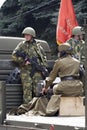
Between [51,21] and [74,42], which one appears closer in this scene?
[74,42]

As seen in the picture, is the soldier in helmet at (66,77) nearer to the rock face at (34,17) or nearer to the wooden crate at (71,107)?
the wooden crate at (71,107)

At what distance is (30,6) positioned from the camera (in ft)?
70.4

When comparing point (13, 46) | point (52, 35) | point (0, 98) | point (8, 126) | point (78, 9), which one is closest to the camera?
point (8, 126)

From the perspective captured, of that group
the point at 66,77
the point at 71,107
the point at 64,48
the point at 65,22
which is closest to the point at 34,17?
the point at 65,22

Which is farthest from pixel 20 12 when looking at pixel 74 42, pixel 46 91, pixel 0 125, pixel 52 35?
pixel 0 125

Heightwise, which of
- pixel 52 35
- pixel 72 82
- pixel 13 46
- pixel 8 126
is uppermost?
pixel 52 35

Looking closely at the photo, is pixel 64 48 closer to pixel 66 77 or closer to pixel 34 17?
pixel 66 77

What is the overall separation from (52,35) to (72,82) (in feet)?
41.5

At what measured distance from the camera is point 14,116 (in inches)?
281

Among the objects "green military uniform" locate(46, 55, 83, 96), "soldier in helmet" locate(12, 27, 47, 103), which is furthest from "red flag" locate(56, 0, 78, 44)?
"green military uniform" locate(46, 55, 83, 96)

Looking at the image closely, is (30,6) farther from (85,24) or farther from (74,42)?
(85,24)

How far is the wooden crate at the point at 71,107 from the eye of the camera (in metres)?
6.94

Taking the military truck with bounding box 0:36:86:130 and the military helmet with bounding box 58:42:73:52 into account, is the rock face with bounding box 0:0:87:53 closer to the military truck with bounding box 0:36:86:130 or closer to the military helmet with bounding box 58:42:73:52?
the military truck with bounding box 0:36:86:130

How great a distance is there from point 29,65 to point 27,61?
0.23ft
